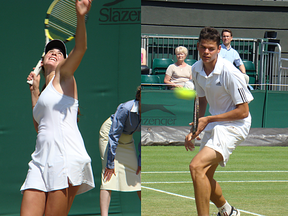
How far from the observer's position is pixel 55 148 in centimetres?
316

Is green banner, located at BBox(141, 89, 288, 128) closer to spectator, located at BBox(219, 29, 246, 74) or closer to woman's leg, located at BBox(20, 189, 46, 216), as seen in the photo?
spectator, located at BBox(219, 29, 246, 74)

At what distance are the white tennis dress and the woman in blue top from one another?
1.03 meters

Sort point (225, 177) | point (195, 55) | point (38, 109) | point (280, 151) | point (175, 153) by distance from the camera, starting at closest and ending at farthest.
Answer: point (38, 109) → point (225, 177) → point (175, 153) → point (280, 151) → point (195, 55)

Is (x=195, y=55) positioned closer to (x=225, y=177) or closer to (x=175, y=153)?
(x=175, y=153)

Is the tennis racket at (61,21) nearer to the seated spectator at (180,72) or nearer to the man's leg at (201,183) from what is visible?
the man's leg at (201,183)

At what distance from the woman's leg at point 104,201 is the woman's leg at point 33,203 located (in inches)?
45.9

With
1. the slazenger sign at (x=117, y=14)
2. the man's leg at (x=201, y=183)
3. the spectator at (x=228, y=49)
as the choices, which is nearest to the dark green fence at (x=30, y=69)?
the slazenger sign at (x=117, y=14)

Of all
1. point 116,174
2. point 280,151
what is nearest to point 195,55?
point 280,151

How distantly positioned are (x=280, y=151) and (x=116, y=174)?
7.60 metres

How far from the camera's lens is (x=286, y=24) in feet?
64.3

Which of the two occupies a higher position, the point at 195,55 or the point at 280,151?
the point at 195,55

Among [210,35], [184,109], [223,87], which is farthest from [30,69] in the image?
[184,109]

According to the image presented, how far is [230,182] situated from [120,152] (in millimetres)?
3031

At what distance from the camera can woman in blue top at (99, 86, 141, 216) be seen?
4293mm
